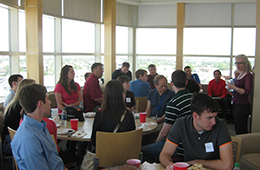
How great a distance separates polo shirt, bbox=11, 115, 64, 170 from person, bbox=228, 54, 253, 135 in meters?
3.31

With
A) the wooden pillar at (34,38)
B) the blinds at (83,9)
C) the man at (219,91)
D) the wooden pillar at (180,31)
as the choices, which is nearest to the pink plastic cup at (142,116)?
the wooden pillar at (34,38)

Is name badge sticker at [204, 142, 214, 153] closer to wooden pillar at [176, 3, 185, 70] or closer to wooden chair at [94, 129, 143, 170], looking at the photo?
wooden chair at [94, 129, 143, 170]

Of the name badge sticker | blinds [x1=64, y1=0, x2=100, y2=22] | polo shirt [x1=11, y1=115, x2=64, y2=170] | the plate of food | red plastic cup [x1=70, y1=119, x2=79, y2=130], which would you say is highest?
blinds [x1=64, y1=0, x2=100, y2=22]

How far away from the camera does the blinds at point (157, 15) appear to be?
9.71m

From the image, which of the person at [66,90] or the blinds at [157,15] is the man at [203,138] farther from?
the blinds at [157,15]

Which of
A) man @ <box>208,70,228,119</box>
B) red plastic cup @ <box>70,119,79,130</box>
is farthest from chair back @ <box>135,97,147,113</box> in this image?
man @ <box>208,70,228,119</box>

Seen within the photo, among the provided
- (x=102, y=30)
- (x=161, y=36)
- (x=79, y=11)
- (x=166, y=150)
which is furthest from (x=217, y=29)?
(x=166, y=150)

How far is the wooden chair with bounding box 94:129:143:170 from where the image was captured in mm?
2451

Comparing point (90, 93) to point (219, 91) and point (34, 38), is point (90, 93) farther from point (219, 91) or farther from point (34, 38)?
point (219, 91)

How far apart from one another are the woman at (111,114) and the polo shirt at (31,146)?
83cm

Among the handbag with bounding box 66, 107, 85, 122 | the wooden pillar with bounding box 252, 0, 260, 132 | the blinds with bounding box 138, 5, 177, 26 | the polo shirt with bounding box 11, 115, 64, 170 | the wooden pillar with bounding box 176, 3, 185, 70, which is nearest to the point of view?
the polo shirt with bounding box 11, 115, 64, 170

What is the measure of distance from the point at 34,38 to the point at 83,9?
2.86 metres

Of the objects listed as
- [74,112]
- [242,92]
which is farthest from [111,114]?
[242,92]

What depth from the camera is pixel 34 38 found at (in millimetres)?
5613
